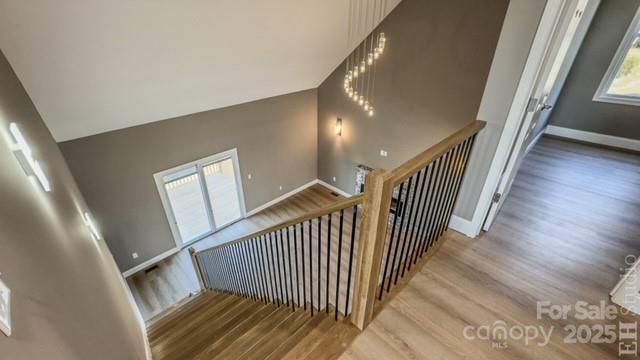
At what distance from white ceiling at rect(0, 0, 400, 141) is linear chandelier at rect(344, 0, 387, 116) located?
20 cm

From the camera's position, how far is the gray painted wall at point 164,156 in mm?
4020

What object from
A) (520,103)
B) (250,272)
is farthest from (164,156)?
(520,103)

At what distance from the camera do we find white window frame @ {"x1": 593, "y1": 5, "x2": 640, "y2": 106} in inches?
164

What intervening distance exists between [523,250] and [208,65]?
158 inches

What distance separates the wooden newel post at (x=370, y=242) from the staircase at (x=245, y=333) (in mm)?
191

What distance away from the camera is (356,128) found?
5887mm

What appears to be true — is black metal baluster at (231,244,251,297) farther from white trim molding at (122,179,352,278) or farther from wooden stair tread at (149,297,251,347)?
white trim molding at (122,179,352,278)

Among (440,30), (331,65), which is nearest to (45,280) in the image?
(440,30)

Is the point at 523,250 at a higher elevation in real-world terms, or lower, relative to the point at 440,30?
lower

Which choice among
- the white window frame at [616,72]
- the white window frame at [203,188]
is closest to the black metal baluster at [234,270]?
the white window frame at [203,188]

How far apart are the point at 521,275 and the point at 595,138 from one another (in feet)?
14.1

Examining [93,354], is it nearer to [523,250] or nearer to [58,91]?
[58,91]

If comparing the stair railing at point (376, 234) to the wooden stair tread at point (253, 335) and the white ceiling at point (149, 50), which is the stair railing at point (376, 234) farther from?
the white ceiling at point (149, 50)

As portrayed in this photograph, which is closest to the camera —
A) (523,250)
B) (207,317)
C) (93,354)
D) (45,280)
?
(45,280)
